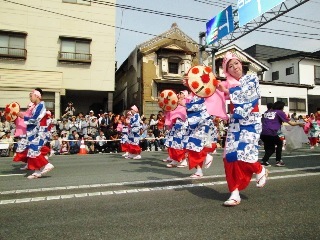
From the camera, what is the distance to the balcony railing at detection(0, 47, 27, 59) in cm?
1722

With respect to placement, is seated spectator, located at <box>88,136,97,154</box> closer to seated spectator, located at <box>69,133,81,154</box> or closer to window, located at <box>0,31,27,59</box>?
seated spectator, located at <box>69,133,81,154</box>

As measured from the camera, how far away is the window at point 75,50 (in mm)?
18359

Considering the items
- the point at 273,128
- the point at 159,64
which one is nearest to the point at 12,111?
the point at 273,128

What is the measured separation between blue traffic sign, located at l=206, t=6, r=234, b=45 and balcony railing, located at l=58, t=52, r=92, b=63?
7482 millimetres

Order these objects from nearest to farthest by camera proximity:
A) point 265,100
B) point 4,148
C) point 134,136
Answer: point 134,136, point 4,148, point 265,100

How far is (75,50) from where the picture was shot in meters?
18.6

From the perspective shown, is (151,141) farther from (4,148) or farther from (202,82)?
(202,82)

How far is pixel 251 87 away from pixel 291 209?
1613 mm

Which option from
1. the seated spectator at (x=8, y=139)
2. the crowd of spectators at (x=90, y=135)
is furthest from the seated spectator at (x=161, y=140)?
the seated spectator at (x=8, y=139)

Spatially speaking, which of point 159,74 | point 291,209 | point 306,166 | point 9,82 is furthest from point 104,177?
point 159,74

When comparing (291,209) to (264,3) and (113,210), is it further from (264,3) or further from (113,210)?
(264,3)

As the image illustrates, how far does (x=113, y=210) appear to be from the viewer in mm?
3602

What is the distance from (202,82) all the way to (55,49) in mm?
15675

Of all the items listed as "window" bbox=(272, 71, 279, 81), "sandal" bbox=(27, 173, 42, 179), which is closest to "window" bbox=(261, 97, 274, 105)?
"window" bbox=(272, 71, 279, 81)
